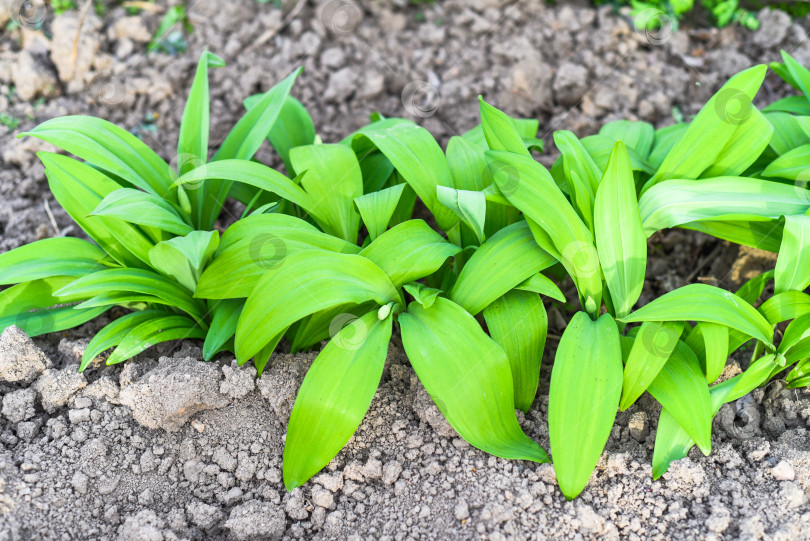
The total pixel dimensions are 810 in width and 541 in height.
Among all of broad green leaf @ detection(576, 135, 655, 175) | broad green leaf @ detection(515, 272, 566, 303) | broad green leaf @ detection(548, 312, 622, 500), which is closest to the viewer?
broad green leaf @ detection(548, 312, 622, 500)

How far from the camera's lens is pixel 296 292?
1735mm

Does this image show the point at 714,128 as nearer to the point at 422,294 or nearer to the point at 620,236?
the point at 620,236

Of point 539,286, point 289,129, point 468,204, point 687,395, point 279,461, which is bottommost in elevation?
point 279,461

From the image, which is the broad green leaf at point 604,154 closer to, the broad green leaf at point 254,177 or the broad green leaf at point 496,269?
the broad green leaf at point 496,269

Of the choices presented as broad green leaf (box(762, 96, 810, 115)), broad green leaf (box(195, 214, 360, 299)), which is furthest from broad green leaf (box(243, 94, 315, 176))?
broad green leaf (box(762, 96, 810, 115))

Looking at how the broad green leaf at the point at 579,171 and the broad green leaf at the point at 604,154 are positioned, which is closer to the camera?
the broad green leaf at the point at 579,171

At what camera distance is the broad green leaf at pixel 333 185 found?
2.10 m

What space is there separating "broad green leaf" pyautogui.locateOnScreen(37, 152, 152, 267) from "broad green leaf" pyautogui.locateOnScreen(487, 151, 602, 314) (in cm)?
111

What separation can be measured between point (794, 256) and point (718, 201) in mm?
250

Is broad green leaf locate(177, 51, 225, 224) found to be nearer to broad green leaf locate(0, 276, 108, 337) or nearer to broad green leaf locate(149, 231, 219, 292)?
broad green leaf locate(149, 231, 219, 292)

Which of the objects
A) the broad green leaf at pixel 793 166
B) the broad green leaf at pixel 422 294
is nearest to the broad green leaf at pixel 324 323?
the broad green leaf at pixel 422 294

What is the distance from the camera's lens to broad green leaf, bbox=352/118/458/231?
2053 millimetres

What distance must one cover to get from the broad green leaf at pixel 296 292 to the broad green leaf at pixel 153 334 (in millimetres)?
359

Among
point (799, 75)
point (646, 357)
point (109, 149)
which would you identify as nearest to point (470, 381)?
point (646, 357)
